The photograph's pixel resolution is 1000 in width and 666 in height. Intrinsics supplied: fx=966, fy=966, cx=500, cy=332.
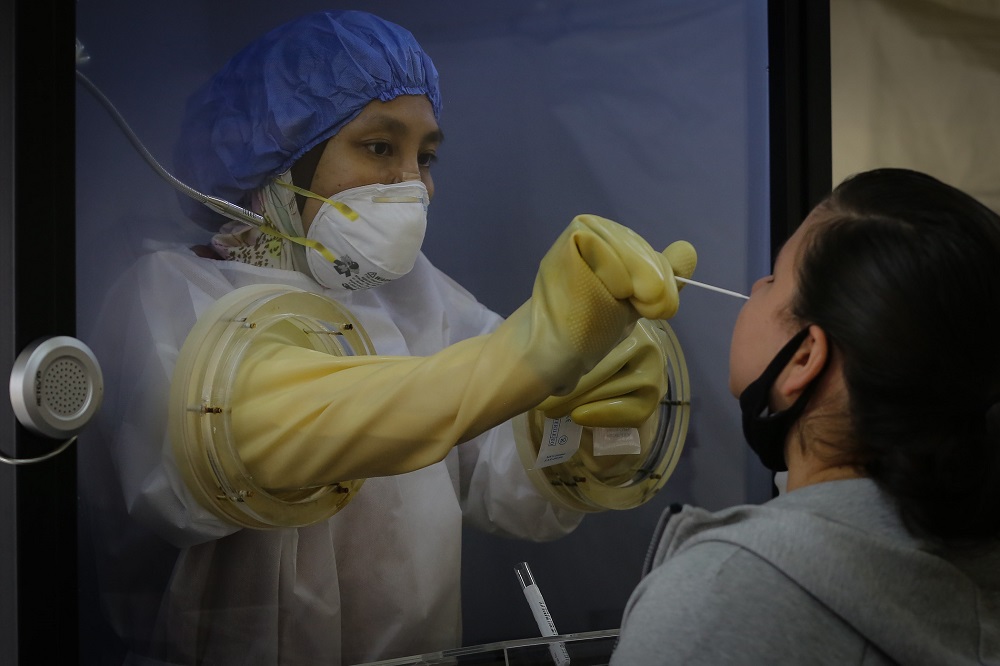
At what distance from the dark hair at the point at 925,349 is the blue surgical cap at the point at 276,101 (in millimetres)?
715

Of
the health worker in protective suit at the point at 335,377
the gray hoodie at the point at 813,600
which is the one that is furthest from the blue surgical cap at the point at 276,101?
the gray hoodie at the point at 813,600

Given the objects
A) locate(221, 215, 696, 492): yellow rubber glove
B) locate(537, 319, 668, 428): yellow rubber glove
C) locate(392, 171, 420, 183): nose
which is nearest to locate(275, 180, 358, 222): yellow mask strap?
locate(392, 171, 420, 183): nose

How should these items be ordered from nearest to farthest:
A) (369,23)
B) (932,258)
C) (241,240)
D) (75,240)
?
(932,258)
(75,240)
(241,240)
(369,23)

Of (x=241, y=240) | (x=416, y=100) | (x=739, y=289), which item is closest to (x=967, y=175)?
(x=739, y=289)

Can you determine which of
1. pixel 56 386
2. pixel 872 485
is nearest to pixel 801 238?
pixel 872 485

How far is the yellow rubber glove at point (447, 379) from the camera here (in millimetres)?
1088

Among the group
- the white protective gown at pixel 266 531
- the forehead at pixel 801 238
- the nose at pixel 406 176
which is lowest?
the white protective gown at pixel 266 531

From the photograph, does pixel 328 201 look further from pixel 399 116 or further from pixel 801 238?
pixel 801 238

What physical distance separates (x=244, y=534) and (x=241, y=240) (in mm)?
395

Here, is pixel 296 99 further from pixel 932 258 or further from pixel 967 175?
pixel 967 175

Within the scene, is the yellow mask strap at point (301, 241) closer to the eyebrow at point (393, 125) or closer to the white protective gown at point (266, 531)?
the white protective gown at point (266, 531)

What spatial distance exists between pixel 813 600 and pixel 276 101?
92 cm

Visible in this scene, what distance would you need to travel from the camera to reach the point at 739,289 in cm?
194

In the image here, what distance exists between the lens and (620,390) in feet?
4.46
